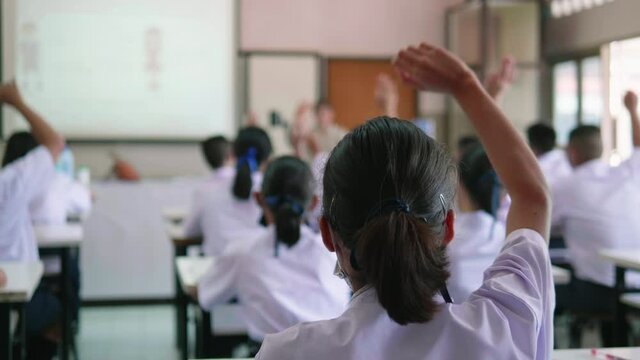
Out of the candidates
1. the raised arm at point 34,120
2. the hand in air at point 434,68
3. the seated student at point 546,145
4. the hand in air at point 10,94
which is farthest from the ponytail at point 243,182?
the hand in air at point 434,68

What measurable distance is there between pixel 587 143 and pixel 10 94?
2.91 m

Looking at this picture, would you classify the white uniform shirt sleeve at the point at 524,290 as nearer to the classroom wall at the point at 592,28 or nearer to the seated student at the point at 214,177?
the seated student at the point at 214,177

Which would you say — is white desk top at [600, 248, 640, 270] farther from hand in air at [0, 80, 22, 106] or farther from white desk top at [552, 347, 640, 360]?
hand in air at [0, 80, 22, 106]

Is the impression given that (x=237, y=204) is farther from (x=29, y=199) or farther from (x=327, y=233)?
(x=327, y=233)

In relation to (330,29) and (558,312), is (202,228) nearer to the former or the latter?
(558,312)

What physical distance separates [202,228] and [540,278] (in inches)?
131

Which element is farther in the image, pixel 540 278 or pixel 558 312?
pixel 558 312

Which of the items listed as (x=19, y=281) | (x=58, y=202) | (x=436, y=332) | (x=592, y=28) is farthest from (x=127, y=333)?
(x=436, y=332)

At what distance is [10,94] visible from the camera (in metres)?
2.74

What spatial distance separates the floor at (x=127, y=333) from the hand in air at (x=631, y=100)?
2.71m

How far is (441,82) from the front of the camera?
1260 millimetres

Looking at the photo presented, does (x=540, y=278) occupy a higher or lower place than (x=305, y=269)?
higher

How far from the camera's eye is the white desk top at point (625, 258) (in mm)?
3428

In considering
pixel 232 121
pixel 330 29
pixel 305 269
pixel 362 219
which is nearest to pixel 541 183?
pixel 362 219
